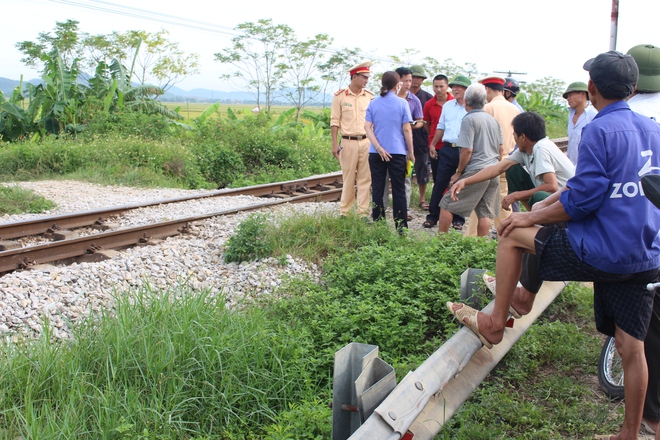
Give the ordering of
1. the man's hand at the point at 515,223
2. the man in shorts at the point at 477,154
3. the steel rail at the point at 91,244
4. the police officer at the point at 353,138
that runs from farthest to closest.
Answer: the police officer at the point at 353,138, the man in shorts at the point at 477,154, the steel rail at the point at 91,244, the man's hand at the point at 515,223

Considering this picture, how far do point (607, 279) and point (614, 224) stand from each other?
1.07 feet

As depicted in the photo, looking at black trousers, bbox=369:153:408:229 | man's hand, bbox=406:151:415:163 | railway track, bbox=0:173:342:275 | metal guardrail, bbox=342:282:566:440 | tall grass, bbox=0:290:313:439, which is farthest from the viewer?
man's hand, bbox=406:151:415:163

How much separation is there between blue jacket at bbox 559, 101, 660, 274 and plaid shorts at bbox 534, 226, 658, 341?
0.31ft

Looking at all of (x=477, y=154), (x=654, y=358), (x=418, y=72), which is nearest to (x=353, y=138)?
(x=477, y=154)

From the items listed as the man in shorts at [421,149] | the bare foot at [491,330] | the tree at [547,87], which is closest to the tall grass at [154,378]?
the bare foot at [491,330]

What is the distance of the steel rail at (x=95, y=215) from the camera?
25.6 ft

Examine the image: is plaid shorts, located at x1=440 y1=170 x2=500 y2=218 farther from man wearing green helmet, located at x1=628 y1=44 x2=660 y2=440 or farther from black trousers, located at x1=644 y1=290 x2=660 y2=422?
black trousers, located at x1=644 y1=290 x2=660 y2=422

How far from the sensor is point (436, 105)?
396 inches

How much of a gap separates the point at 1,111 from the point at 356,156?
41.9 feet

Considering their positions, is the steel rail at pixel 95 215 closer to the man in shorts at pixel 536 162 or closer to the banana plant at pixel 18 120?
the man in shorts at pixel 536 162

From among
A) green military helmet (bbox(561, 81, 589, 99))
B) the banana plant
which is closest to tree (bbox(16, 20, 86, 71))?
the banana plant

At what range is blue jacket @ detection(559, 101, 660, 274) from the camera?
10.3ft

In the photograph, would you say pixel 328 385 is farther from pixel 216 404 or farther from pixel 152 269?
pixel 152 269

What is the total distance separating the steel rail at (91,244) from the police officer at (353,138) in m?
1.84
